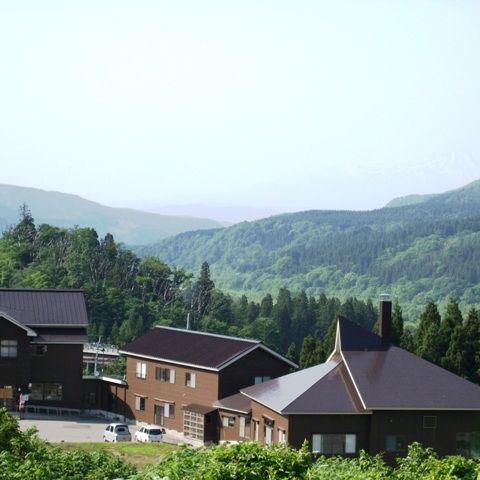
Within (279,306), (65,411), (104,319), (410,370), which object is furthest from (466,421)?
(279,306)

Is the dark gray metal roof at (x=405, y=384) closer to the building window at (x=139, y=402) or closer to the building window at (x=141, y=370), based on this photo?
the building window at (x=141, y=370)

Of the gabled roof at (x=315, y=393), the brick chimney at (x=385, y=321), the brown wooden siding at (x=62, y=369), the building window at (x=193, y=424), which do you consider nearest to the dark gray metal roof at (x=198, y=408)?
the building window at (x=193, y=424)

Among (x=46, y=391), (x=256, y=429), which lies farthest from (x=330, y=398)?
(x=46, y=391)

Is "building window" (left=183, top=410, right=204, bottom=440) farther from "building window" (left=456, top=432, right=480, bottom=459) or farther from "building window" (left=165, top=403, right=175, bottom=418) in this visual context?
"building window" (left=456, top=432, right=480, bottom=459)

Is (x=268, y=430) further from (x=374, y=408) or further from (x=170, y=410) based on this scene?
(x=170, y=410)

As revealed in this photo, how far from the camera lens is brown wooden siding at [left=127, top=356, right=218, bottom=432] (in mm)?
42094

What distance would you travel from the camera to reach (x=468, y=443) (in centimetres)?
3500

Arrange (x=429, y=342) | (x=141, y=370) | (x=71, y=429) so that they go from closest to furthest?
(x=71, y=429), (x=141, y=370), (x=429, y=342)

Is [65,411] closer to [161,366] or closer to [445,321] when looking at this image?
[161,366]

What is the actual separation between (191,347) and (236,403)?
496cm

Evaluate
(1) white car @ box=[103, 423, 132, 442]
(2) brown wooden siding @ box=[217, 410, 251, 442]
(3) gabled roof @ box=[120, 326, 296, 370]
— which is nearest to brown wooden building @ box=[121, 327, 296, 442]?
(3) gabled roof @ box=[120, 326, 296, 370]

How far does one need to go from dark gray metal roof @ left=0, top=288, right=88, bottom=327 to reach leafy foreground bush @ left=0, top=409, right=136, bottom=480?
26304mm

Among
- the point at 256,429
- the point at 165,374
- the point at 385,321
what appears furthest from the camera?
the point at 165,374

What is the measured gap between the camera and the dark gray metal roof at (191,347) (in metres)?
42.0
